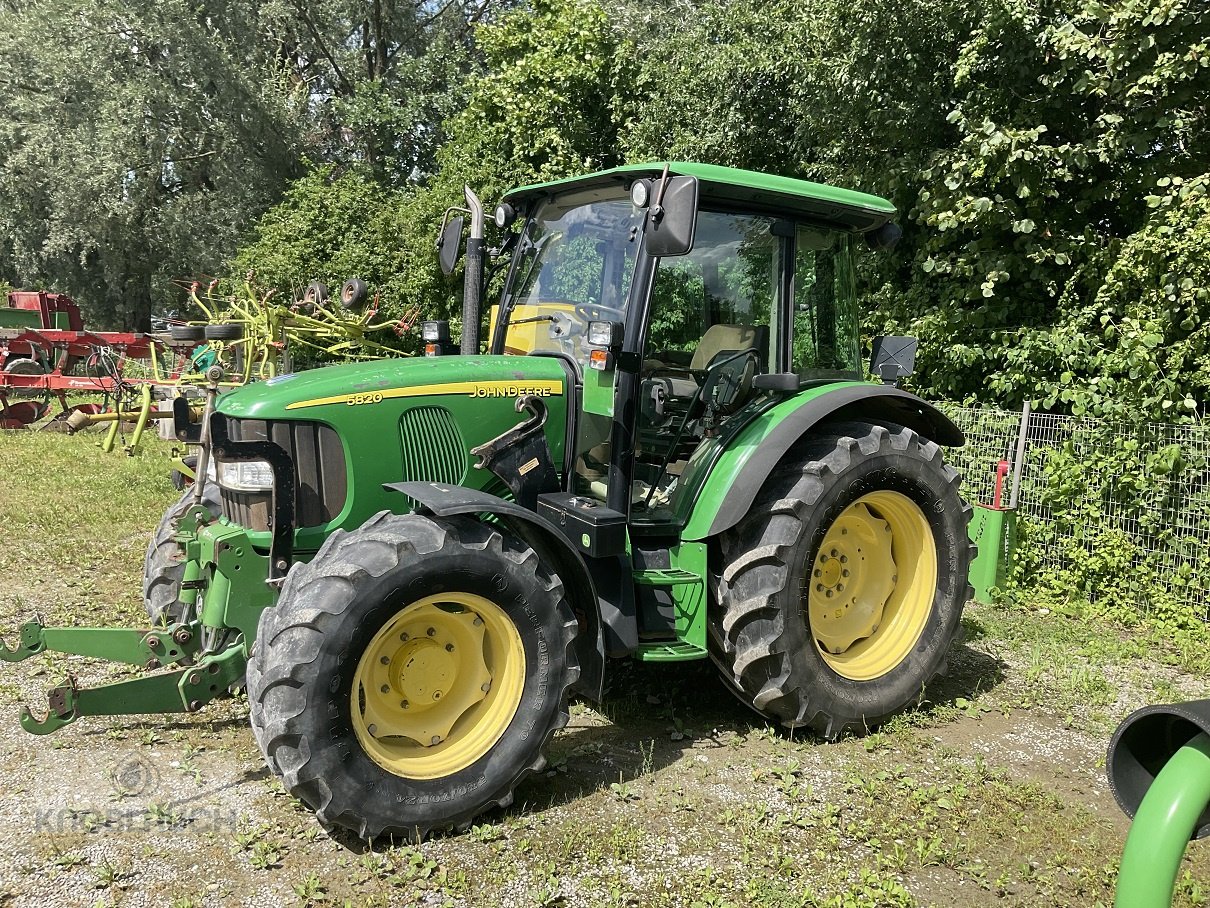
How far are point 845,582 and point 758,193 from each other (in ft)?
5.86

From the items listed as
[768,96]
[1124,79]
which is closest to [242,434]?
[1124,79]

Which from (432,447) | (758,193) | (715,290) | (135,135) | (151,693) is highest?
(135,135)

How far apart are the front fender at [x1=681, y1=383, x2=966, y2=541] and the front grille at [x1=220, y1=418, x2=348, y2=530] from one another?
1.43m

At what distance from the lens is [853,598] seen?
435 cm

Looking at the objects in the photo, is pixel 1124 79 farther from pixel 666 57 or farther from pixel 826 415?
pixel 666 57

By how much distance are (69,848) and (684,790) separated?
2.10 metres

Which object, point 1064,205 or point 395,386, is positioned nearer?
point 395,386

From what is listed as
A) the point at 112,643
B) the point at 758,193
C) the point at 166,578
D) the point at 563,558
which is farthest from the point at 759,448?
the point at 166,578

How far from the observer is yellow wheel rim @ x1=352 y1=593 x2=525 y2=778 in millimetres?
3189

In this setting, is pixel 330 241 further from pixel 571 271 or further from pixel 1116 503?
pixel 1116 503

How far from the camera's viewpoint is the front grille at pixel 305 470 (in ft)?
11.3

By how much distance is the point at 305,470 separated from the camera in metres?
3.49

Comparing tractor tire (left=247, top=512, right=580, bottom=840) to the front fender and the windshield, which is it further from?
the windshield

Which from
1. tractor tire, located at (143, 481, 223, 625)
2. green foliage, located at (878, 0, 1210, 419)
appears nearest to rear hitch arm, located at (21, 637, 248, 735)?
tractor tire, located at (143, 481, 223, 625)
